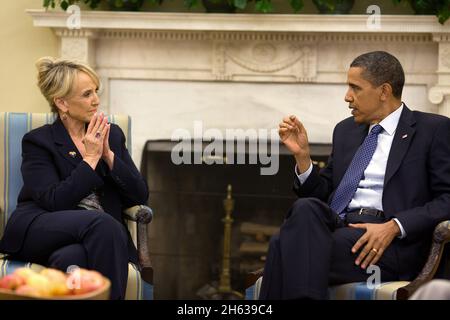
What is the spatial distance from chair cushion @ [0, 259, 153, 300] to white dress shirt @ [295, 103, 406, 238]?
0.64 metres

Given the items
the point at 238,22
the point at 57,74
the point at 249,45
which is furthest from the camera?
the point at 249,45

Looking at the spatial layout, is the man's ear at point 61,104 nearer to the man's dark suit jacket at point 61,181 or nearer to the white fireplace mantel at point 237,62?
the man's dark suit jacket at point 61,181

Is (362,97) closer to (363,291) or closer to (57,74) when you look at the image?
(363,291)

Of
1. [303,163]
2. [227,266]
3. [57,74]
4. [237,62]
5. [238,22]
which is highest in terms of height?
[238,22]

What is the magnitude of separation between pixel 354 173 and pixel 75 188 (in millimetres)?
939

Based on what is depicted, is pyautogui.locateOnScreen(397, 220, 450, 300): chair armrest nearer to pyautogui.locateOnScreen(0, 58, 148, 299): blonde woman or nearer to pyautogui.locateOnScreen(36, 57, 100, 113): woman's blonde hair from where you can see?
pyautogui.locateOnScreen(0, 58, 148, 299): blonde woman

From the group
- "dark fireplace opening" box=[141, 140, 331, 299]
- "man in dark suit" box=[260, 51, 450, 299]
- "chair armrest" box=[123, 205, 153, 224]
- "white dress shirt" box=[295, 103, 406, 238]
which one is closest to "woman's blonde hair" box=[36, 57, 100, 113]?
"chair armrest" box=[123, 205, 153, 224]

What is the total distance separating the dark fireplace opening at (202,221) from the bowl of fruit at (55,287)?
243cm

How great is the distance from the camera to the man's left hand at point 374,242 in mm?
2738

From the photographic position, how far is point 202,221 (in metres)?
4.62

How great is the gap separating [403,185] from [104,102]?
2.03 metres

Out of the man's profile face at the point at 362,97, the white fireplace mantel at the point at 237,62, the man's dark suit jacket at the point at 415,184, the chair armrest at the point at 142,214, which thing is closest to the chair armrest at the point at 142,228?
the chair armrest at the point at 142,214

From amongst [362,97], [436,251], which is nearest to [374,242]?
[436,251]
